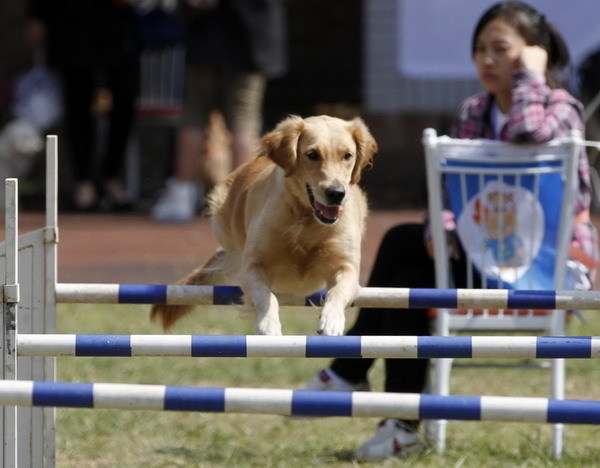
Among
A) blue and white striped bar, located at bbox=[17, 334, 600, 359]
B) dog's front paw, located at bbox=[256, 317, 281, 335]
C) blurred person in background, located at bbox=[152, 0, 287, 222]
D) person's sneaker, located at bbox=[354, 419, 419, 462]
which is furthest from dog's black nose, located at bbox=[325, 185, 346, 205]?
blurred person in background, located at bbox=[152, 0, 287, 222]

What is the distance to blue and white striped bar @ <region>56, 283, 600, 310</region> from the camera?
12.3 feet

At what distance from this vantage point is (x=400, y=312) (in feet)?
15.9

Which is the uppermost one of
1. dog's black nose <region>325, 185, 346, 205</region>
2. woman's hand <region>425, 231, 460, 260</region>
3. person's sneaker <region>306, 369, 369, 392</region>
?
dog's black nose <region>325, 185, 346, 205</region>

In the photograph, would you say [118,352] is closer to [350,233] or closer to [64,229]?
[350,233]

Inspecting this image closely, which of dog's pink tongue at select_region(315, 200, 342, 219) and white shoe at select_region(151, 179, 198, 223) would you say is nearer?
dog's pink tongue at select_region(315, 200, 342, 219)

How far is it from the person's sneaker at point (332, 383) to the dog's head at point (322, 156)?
42.5 inches

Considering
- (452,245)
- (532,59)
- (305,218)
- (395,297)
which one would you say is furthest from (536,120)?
(395,297)

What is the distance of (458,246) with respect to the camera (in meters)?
4.85

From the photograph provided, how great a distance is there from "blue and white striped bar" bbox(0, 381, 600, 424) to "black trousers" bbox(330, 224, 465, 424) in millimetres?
1953

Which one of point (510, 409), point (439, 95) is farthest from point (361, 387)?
point (439, 95)

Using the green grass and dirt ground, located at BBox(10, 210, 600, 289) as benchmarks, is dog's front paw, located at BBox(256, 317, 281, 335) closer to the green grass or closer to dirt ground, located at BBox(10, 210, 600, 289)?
the green grass

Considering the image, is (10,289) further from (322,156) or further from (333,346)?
(322,156)

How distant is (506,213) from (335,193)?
1.11 m

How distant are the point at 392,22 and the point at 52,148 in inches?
309
